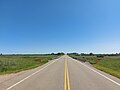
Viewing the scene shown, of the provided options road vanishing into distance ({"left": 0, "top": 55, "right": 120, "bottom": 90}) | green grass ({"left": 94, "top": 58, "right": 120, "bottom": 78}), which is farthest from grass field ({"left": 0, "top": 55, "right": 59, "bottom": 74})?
green grass ({"left": 94, "top": 58, "right": 120, "bottom": 78})

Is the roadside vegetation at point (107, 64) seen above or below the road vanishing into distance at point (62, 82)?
above

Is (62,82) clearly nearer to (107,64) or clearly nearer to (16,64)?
(16,64)

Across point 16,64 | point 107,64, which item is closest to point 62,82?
point 16,64

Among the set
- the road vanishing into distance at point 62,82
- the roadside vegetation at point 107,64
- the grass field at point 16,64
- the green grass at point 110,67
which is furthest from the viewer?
the grass field at point 16,64

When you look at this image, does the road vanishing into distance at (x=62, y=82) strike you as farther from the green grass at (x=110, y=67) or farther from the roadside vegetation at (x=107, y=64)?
the roadside vegetation at (x=107, y=64)

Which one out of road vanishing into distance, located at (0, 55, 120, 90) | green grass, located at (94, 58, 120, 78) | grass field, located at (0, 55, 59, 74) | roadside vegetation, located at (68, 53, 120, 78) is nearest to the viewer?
road vanishing into distance, located at (0, 55, 120, 90)

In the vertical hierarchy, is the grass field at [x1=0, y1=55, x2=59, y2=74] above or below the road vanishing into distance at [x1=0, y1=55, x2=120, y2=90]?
above

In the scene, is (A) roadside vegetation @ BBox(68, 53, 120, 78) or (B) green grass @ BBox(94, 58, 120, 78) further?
(A) roadside vegetation @ BBox(68, 53, 120, 78)

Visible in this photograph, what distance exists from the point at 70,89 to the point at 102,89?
1.65 meters

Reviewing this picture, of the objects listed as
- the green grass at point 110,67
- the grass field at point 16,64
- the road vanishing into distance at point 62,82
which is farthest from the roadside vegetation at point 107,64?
the grass field at point 16,64

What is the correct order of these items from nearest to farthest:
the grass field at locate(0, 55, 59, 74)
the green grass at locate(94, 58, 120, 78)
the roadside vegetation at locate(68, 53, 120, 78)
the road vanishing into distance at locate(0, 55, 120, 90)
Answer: the road vanishing into distance at locate(0, 55, 120, 90)
the green grass at locate(94, 58, 120, 78)
the roadside vegetation at locate(68, 53, 120, 78)
the grass field at locate(0, 55, 59, 74)

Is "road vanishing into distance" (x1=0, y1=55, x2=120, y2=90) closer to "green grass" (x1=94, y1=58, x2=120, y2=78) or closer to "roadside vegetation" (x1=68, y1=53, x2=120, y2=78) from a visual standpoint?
"green grass" (x1=94, y1=58, x2=120, y2=78)

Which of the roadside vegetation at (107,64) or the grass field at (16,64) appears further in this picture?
the grass field at (16,64)

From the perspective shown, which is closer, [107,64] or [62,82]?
[62,82]
